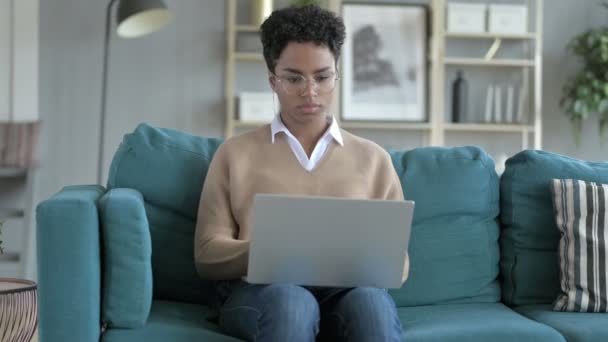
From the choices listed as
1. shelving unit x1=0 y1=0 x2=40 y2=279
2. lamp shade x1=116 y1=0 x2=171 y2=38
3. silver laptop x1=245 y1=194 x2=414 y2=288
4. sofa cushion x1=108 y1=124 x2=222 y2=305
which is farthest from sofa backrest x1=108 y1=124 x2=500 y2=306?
shelving unit x1=0 y1=0 x2=40 y2=279

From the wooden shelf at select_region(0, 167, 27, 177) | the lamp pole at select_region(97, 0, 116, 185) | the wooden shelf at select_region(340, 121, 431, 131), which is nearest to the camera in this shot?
the wooden shelf at select_region(0, 167, 27, 177)

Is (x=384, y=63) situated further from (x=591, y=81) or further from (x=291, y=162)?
(x=291, y=162)

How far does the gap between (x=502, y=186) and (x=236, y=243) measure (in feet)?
2.96

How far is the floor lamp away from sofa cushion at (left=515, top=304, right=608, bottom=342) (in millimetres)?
2611

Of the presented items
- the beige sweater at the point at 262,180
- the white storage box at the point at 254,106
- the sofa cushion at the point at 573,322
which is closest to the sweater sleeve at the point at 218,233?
the beige sweater at the point at 262,180

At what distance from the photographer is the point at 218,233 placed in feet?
6.68

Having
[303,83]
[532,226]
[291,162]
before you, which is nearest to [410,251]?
[532,226]

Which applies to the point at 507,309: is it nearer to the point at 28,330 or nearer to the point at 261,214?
the point at 261,214

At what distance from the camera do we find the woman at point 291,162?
1.98 m

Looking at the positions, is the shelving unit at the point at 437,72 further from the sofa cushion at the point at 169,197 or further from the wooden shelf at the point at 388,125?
the sofa cushion at the point at 169,197

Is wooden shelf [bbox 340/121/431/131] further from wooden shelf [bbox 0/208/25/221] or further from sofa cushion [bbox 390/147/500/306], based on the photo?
sofa cushion [bbox 390/147/500/306]

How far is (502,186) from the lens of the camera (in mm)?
2484

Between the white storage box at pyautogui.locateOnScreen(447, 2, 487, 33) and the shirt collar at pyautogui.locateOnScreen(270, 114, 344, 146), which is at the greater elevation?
the white storage box at pyautogui.locateOnScreen(447, 2, 487, 33)

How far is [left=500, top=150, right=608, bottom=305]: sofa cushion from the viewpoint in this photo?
2373 mm
